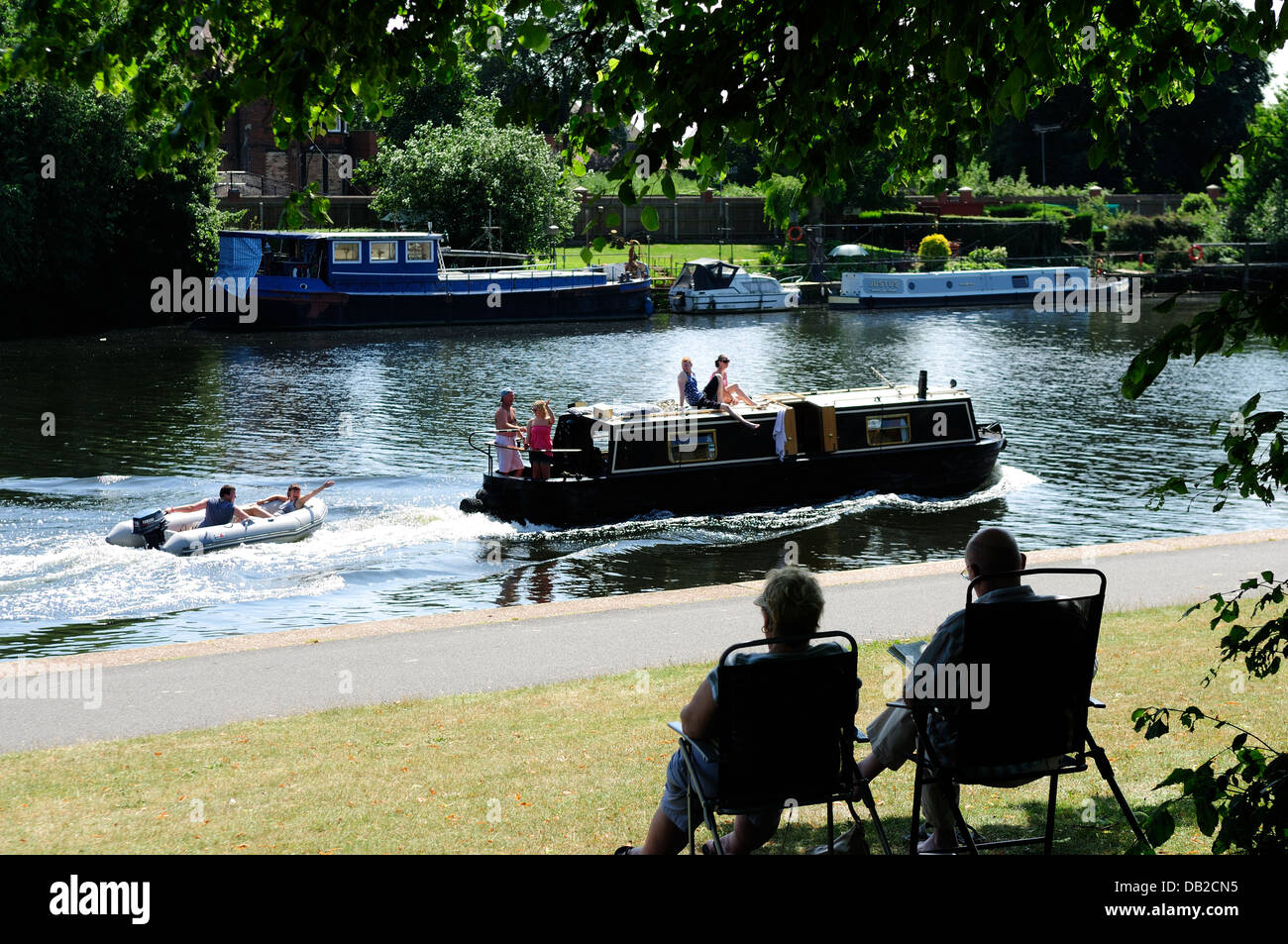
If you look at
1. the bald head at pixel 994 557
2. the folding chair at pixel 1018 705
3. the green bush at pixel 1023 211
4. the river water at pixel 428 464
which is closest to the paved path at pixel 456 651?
the river water at pixel 428 464

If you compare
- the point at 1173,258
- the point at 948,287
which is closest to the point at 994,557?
the point at 948,287

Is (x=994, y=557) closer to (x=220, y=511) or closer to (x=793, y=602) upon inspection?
(x=793, y=602)

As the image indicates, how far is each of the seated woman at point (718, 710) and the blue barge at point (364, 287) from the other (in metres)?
50.6

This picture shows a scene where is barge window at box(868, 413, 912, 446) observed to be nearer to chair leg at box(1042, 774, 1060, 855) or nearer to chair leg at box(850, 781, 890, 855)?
chair leg at box(1042, 774, 1060, 855)

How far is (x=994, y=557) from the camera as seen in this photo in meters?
6.52

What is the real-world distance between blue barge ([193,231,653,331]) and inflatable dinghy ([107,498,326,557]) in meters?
34.3

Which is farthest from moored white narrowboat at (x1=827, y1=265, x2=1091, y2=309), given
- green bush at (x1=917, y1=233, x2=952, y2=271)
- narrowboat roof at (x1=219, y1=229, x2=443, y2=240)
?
narrowboat roof at (x1=219, y1=229, x2=443, y2=240)

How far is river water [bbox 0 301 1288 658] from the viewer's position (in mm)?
19703

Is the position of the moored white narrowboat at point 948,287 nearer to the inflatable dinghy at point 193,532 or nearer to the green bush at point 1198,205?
the green bush at point 1198,205

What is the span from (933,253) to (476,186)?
1043 inches

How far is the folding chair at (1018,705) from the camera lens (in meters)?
6.09

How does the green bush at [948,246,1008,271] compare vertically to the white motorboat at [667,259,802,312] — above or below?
above
